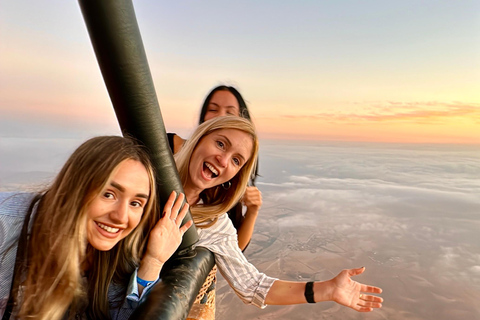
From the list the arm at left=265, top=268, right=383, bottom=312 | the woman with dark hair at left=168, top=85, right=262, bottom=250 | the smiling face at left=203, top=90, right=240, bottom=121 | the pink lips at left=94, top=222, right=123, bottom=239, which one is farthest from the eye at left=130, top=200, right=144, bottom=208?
the smiling face at left=203, top=90, right=240, bottom=121

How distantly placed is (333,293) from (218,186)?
779 mm

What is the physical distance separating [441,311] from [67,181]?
11.4 meters

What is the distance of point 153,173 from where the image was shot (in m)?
1.33

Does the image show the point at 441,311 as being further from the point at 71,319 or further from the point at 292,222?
the point at 71,319

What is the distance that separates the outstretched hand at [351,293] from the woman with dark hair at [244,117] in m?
0.79

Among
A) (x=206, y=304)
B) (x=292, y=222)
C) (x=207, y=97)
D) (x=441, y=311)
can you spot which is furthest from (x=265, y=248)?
(x=206, y=304)

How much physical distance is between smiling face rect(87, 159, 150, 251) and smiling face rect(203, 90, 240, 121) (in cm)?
134

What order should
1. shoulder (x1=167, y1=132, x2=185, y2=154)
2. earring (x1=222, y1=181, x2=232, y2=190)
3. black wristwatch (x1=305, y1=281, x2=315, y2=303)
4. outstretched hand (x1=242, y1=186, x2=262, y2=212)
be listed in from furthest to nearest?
shoulder (x1=167, y1=132, x2=185, y2=154)
outstretched hand (x1=242, y1=186, x2=262, y2=212)
earring (x1=222, y1=181, x2=232, y2=190)
black wristwatch (x1=305, y1=281, x2=315, y2=303)

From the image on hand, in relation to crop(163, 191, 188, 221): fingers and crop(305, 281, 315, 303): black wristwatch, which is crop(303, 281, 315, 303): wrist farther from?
crop(163, 191, 188, 221): fingers

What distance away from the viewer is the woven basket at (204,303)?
153 centimetres

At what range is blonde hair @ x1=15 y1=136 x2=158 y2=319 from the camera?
122cm

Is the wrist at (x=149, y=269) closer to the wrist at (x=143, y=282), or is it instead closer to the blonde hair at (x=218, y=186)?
the wrist at (x=143, y=282)

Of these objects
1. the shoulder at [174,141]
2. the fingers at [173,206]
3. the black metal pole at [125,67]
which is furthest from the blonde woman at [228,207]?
the black metal pole at [125,67]

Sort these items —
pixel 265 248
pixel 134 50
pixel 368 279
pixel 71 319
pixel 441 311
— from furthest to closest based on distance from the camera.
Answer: pixel 265 248 → pixel 368 279 → pixel 441 311 → pixel 71 319 → pixel 134 50
